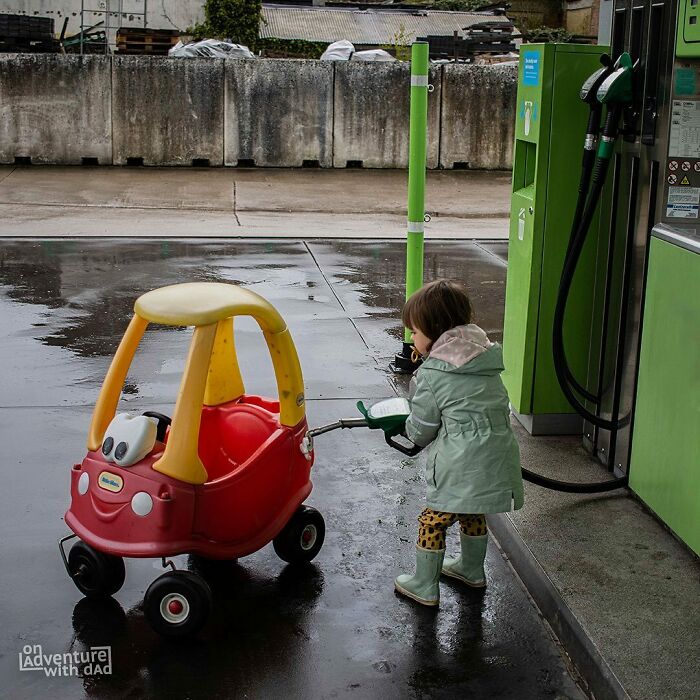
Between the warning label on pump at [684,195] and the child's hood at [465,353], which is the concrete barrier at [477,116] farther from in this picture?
the child's hood at [465,353]

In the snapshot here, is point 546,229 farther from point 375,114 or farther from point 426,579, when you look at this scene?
point 375,114

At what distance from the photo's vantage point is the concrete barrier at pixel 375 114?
16594 millimetres

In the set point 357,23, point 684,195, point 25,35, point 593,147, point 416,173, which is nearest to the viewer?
point 684,195

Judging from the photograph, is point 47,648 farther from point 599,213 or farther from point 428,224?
point 428,224

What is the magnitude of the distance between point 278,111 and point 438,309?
1344 centimetres

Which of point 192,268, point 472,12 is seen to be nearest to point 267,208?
point 192,268

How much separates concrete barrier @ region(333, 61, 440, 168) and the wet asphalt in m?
9.46

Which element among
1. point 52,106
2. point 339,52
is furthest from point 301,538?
point 339,52

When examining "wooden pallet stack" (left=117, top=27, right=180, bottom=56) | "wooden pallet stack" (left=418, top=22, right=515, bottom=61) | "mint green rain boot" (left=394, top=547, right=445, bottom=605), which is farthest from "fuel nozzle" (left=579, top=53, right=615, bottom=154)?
"wooden pallet stack" (left=418, top=22, right=515, bottom=61)

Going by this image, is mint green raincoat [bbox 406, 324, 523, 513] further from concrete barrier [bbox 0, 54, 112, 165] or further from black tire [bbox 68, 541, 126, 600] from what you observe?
concrete barrier [bbox 0, 54, 112, 165]

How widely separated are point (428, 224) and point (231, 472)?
887 centimetres

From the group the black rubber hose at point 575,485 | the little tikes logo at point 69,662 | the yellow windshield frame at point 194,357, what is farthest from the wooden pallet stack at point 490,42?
the little tikes logo at point 69,662

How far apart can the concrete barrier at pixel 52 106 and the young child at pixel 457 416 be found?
1367 cm

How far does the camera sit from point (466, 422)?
3.55 metres
